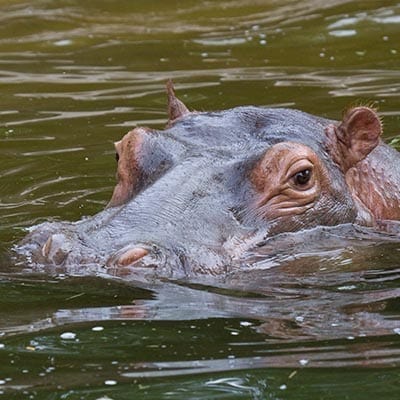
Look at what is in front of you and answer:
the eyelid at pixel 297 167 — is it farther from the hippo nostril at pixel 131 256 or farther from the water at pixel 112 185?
the hippo nostril at pixel 131 256

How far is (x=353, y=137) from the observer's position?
8000mm

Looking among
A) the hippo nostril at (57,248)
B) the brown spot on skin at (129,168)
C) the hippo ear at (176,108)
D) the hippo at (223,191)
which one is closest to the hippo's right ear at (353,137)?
the hippo at (223,191)

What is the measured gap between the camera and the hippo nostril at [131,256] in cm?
641

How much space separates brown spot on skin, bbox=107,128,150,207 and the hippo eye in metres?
0.86

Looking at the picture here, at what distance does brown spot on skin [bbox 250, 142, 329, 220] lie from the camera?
7445 mm

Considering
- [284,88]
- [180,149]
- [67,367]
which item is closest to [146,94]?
[284,88]

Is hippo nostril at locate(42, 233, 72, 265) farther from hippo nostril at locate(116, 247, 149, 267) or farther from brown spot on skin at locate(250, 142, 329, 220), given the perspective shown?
brown spot on skin at locate(250, 142, 329, 220)

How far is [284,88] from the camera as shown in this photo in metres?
13.0

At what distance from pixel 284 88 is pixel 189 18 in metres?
4.07

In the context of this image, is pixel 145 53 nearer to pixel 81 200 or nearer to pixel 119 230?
pixel 81 200

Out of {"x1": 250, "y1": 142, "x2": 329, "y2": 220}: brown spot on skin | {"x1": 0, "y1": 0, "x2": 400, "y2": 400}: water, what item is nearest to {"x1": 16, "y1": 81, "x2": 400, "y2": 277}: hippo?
{"x1": 250, "y1": 142, "x2": 329, "y2": 220}: brown spot on skin

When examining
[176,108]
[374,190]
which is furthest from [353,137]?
[176,108]

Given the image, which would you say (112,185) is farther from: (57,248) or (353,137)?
(57,248)

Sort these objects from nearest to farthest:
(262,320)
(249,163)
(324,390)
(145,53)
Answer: (324,390) → (262,320) → (249,163) → (145,53)
